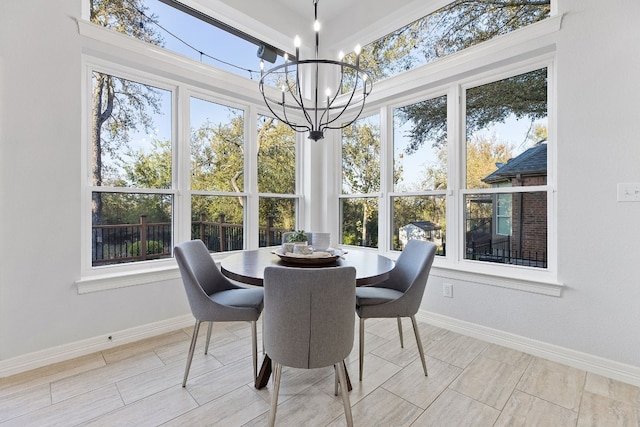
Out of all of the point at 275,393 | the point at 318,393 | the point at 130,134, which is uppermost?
the point at 130,134

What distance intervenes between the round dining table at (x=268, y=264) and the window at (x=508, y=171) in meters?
1.24

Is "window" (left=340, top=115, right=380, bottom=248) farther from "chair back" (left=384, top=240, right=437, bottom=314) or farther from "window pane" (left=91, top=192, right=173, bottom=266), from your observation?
"window pane" (left=91, top=192, right=173, bottom=266)

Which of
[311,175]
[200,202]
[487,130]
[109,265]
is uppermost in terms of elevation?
[487,130]

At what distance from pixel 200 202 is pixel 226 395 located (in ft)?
6.20

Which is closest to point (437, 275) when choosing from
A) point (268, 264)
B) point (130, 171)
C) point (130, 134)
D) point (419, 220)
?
point (419, 220)

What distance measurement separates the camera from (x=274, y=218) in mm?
3742

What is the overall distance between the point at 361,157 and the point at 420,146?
799 mm

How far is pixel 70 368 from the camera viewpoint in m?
2.09

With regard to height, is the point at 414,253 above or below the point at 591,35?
below

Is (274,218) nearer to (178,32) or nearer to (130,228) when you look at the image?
(130,228)

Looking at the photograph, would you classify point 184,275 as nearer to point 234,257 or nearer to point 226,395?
point 234,257

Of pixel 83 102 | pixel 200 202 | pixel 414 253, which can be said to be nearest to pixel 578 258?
pixel 414 253

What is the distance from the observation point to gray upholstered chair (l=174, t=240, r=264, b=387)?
183 cm

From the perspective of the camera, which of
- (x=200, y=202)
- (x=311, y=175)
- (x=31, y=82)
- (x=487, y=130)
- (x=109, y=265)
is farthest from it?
(x=311, y=175)
